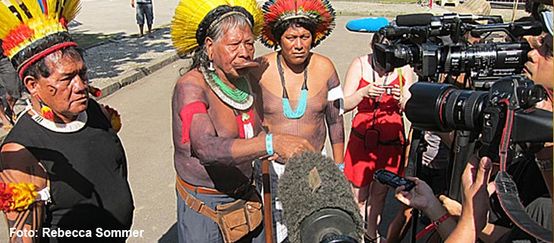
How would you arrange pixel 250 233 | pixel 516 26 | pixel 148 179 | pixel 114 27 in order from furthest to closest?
pixel 114 27, pixel 148 179, pixel 250 233, pixel 516 26

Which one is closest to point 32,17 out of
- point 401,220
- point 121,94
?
point 401,220

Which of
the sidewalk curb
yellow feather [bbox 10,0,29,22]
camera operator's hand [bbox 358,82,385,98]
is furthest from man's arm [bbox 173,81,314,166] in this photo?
the sidewalk curb

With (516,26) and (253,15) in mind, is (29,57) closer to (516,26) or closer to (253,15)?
(253,15)

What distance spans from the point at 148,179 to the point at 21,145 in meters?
3.30

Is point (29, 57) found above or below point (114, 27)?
above

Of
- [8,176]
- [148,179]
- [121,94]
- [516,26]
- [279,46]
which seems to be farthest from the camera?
[121,94]

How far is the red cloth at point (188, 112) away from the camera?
8.14 feet

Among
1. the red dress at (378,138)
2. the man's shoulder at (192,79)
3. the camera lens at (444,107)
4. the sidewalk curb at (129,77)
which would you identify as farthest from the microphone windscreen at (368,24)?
the sidewalk curb at (129,77)

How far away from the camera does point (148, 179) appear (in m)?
5.59

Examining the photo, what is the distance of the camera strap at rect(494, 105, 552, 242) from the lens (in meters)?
1.68

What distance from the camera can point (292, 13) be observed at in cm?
343

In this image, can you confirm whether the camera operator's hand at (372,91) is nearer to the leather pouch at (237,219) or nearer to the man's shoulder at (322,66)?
the man's shoulder at (322,66)

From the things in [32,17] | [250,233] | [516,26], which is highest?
[32,17]

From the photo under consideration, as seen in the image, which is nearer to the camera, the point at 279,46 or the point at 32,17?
the point at 32,17
